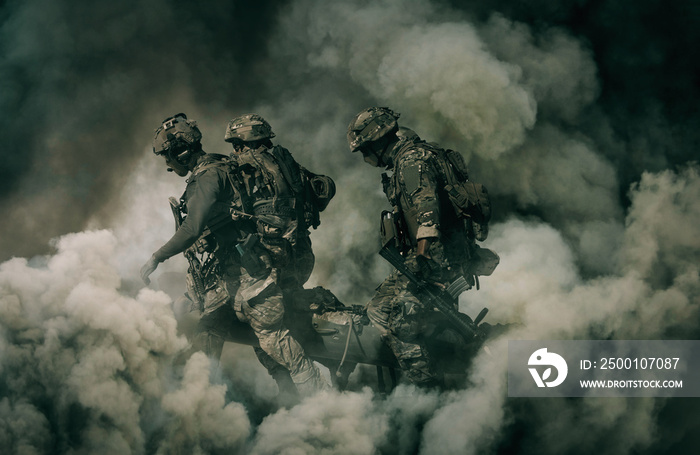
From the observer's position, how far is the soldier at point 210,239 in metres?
5.74

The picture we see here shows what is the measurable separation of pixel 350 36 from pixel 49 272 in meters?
5.01

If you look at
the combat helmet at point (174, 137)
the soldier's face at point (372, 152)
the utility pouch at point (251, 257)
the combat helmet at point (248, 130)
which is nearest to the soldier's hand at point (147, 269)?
the utility pouch at point (251, 257)

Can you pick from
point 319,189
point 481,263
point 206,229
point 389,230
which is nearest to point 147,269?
point 206,229

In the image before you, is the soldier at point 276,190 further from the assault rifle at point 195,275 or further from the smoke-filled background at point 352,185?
the smoke-filled background at point 352,185

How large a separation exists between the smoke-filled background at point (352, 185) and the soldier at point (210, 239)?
0.34 metres

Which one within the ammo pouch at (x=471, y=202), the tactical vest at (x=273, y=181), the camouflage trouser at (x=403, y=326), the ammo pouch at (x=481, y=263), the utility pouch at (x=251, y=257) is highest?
the tactical vest at (x=273, y=181)

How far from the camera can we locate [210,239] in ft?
20.1

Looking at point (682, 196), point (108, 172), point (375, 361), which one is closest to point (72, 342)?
point (375, 361)

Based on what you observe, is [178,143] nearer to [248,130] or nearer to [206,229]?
[248,130]

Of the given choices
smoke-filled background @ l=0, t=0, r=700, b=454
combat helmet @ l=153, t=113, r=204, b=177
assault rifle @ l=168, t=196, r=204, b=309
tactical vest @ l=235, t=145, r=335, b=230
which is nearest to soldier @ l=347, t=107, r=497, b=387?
smoke-filled background @ l=0, t=0, r=700, b=454

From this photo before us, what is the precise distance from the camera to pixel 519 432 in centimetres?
587

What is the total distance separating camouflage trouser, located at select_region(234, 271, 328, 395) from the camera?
5.88m

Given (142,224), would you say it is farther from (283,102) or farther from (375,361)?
(375,361)

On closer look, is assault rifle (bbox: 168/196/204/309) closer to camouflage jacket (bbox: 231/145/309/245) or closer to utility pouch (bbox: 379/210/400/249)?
camouflage jacket (bbox: 231/145/309/245)
